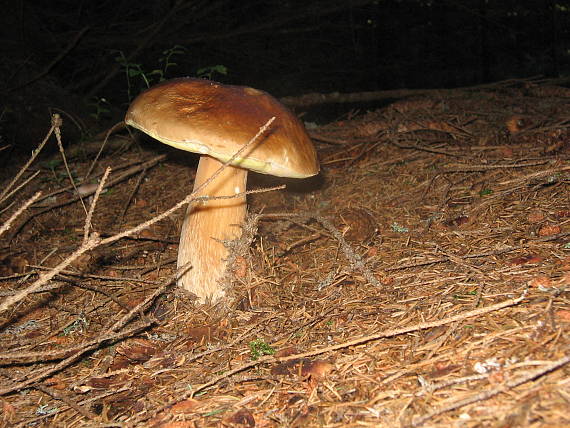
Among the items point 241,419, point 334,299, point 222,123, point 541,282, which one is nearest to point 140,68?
point 222,123

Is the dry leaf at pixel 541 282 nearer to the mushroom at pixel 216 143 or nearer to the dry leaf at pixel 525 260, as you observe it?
the dry leaf at pixel 525 260

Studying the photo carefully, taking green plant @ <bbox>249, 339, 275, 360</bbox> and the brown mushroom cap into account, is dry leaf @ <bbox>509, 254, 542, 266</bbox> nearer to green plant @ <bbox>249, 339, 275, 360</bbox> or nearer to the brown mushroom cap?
the brown mushroom cap

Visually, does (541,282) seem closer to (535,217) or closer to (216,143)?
(535,217)

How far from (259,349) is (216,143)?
0.84m

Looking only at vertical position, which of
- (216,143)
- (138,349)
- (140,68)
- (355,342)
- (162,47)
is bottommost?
(138,349)

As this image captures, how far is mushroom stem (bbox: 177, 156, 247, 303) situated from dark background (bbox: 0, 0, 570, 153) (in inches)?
52.4

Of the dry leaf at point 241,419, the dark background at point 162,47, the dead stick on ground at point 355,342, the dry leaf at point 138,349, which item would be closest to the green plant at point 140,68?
the dark background at point 162,47

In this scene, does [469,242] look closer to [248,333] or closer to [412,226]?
[412,226]

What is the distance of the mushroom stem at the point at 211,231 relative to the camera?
7.02ft

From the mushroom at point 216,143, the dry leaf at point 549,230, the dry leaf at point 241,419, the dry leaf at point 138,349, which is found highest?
the mushroom at point 216,143

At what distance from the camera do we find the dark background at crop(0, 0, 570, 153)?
13.6 feet

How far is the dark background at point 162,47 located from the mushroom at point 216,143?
125 centimetres

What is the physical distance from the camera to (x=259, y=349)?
1646 millimetres

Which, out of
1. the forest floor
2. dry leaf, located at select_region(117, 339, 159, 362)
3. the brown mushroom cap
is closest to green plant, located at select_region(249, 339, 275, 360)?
the forest floor
